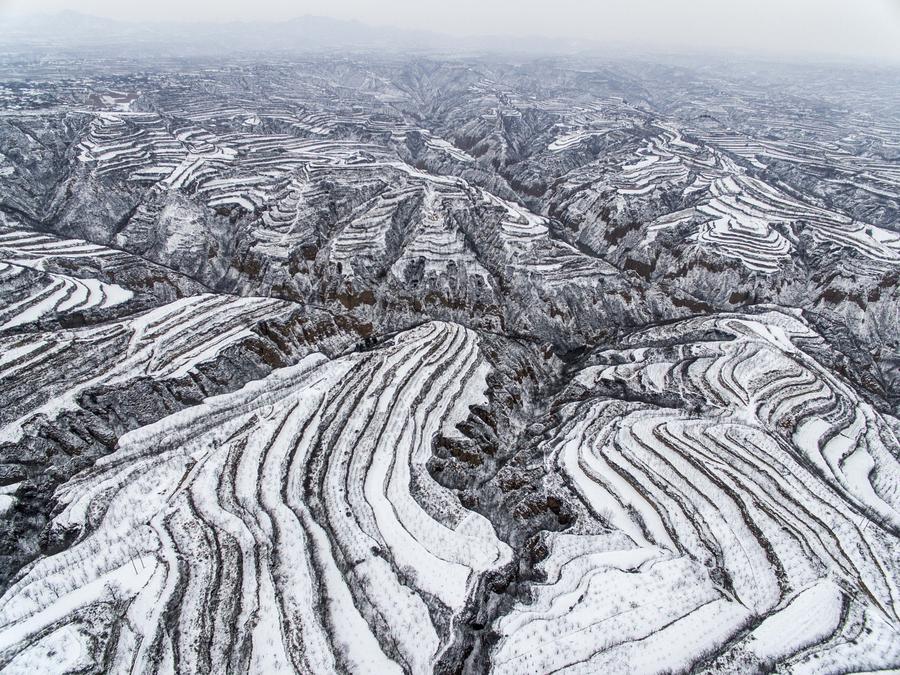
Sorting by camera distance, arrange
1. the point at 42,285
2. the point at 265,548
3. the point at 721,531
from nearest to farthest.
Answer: the point at 265,548, the point at 721,531, the point at 42,285

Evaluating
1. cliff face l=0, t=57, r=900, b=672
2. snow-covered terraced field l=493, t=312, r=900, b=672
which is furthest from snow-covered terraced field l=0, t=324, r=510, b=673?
snow-covered terraced field l=493, t=312, r=900, b=672

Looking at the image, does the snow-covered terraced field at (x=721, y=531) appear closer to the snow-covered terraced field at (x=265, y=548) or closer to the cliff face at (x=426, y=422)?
the cliff face at (x=426, y=422)

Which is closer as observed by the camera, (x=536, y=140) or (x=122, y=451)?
(x=122, y=451)

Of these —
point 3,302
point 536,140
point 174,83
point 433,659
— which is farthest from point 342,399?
point 174,83

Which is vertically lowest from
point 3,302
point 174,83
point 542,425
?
point 542,425

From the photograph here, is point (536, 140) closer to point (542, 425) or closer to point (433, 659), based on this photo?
point (542, 425)

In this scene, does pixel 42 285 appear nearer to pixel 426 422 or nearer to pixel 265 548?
pixel 265 548

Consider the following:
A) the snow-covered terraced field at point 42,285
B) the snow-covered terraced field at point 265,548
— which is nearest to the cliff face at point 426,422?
the snow-covered terraced field at point 265,548

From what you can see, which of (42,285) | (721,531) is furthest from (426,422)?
(42,285)
